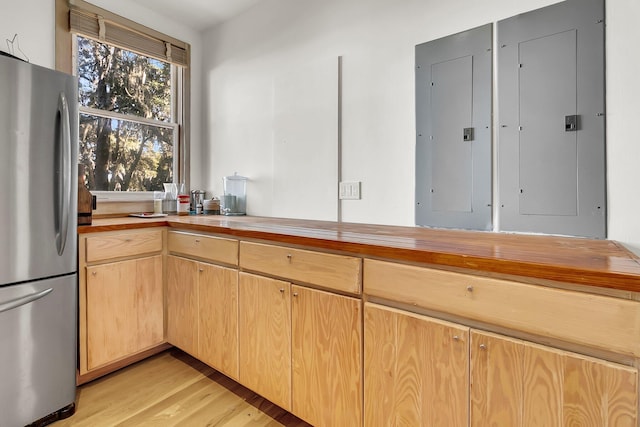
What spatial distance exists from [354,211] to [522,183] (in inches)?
34.7

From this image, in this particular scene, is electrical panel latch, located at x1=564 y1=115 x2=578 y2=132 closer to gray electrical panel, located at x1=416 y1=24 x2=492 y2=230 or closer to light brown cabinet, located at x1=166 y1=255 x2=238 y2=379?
gray electrical panel, located at x1=416 y1=24 x2=492 y2=230

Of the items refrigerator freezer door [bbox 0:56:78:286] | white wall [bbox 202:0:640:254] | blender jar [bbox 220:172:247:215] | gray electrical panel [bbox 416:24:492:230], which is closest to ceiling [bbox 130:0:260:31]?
white wall [bbox 202:0:640:254]

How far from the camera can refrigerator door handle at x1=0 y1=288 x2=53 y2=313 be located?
4.42 ft

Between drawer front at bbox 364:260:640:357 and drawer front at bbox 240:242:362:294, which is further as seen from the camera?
drawer front at bbox 240:242:362:294

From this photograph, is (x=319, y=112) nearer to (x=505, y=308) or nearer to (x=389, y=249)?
(x=389, y=249)

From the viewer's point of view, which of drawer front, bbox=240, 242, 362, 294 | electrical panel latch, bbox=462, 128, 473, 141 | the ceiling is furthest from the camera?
the ceiling

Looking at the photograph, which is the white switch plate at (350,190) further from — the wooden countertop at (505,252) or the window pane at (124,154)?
the window pane at (124,154)

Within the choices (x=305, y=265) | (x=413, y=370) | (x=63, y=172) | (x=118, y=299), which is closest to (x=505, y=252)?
(x=413, y=370)

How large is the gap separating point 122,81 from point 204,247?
5.36 ft

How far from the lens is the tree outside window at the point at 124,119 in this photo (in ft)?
7.70

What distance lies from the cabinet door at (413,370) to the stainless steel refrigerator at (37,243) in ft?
4.59

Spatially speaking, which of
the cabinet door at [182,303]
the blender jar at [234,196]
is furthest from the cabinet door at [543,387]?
the blender jar at [234,196]

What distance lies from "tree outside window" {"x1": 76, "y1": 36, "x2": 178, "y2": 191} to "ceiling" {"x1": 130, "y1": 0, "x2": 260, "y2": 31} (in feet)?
1.26

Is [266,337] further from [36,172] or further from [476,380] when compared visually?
[36,172]
